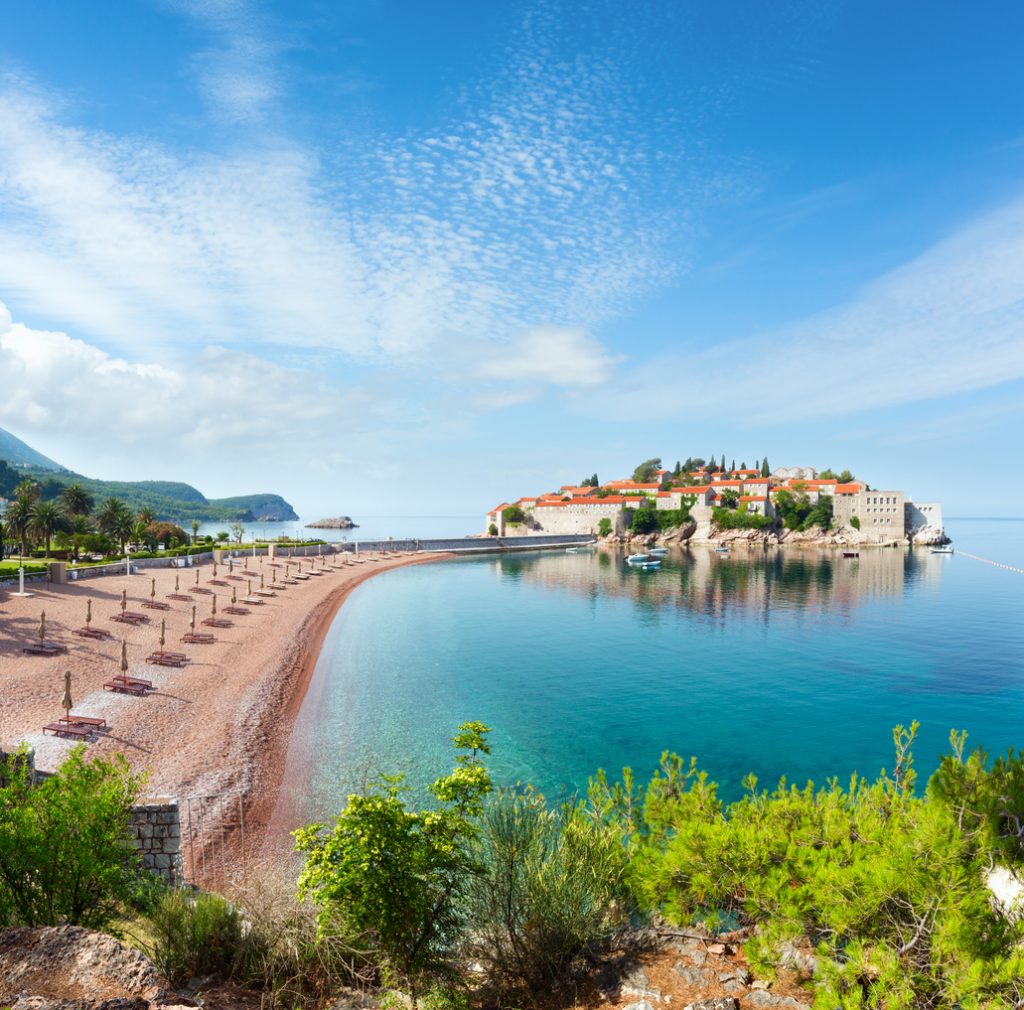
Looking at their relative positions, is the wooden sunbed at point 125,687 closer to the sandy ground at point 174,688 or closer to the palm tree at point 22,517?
the sandy ground at point 174,688

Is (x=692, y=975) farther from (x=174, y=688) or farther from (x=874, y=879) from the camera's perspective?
(x=174, y=688)

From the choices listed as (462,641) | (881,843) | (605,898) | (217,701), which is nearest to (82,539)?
(462,641)

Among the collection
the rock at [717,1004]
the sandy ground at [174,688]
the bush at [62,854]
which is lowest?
the sandy ground at [174,688]

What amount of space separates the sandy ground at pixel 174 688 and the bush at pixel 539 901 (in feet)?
29.3

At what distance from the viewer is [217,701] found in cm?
2611

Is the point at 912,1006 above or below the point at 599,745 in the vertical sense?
above

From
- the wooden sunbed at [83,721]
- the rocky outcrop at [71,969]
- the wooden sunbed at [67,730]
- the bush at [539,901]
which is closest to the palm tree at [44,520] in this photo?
the wooden sunbed at [83,721]

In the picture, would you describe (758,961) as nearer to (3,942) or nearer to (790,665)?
(3,942)

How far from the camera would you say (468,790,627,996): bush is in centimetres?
1009

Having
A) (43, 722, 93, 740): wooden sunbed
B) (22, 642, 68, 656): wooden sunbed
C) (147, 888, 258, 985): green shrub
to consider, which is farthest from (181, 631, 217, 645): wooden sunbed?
(147, 888, 258, 985): green shrub

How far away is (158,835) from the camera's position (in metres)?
12.7

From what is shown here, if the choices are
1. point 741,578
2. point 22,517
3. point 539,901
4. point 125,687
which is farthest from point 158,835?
point 741,578

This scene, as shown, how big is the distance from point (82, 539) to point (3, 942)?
218 ft

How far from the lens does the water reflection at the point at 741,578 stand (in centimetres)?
6200
